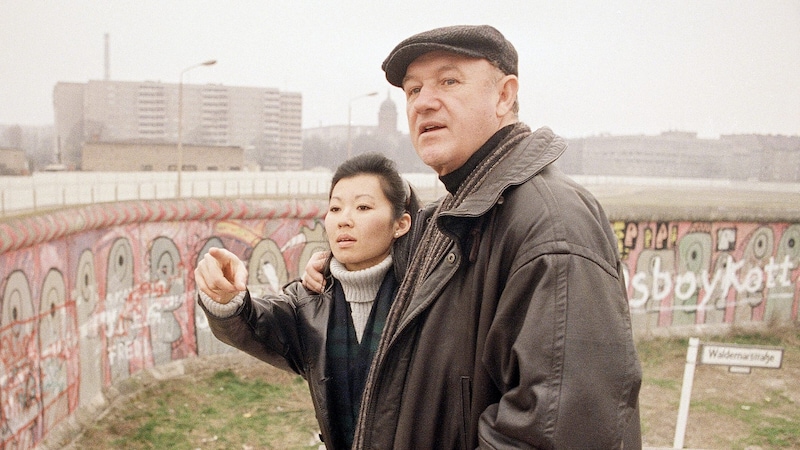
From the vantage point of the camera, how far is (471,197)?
67.1 inches

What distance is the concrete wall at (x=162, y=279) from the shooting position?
5504 mm

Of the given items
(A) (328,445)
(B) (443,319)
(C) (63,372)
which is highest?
(B) (443,319)

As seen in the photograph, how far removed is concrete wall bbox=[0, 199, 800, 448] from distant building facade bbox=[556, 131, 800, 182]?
3.74 m

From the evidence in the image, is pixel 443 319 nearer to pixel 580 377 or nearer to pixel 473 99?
pixel 580 377

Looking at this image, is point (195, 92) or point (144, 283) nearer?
point (144, 283)

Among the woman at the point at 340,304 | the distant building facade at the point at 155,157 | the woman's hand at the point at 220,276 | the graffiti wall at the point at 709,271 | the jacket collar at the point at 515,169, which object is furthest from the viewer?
the distant building facade at the point at 155,157

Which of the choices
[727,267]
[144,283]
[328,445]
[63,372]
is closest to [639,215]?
[727,267]

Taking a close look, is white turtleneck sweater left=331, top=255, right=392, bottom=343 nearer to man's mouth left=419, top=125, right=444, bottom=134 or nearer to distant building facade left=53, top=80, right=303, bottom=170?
man's mouth left=419, top=125, right=444, bottom=134

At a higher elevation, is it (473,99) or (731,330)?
(473,99)

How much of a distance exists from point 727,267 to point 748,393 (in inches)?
151

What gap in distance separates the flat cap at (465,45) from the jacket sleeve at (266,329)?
0.96 meters

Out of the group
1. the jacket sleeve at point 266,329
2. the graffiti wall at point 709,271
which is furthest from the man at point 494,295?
the graffiti wall at point 709,271

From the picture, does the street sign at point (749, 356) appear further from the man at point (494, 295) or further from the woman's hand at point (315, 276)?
the woman's hand at point (315, 276)

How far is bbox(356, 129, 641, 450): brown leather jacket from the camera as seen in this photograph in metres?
1.42
